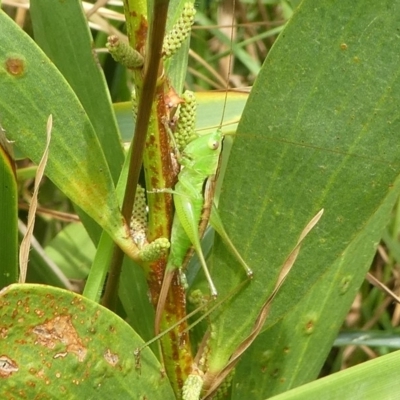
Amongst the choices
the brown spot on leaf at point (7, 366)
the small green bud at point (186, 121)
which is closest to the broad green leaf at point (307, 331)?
the small green bud at point (186, 121)

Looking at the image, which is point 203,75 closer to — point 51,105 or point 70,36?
point 70,36

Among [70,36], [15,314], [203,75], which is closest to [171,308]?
[15,314]

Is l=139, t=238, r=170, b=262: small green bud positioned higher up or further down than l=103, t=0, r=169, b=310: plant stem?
further down

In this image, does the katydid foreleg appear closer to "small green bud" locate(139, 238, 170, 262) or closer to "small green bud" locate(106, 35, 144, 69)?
"small green bud" locate(139, 238, 170, 262)

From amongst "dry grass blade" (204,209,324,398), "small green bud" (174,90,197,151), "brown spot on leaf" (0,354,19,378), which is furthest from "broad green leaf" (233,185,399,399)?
"brown spot on leaf" (0,354,19,378)

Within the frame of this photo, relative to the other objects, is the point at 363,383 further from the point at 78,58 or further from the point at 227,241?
the point at 78,58
